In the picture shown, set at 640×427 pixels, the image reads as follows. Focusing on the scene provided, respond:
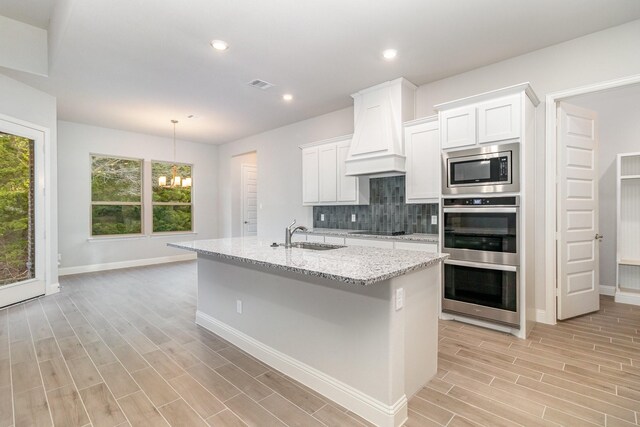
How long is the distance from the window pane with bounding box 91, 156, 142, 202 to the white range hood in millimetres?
5131

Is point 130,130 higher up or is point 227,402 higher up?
point 130,130

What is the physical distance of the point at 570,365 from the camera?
8.17ft

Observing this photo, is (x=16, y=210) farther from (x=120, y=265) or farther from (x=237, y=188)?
(x=237, y=188)

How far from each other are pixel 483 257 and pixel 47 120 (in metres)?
6.10

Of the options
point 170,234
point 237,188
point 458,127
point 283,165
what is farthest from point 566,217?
point 170,234

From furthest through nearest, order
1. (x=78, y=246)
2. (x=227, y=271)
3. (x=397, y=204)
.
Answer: (x=78, y=246), (x=397, y=204), (x=227, y=271)

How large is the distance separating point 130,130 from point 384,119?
18.1 ft

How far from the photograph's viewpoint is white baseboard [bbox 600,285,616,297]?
441 cm

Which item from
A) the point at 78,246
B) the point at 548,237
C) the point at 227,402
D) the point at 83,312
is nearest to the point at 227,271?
the point at 227,402

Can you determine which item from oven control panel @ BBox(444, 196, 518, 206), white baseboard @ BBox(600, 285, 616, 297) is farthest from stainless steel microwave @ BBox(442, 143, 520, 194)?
white baseboard @ BBox(600, 285, 616, 297)

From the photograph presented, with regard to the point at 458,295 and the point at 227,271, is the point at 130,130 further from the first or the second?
the point at 458,295

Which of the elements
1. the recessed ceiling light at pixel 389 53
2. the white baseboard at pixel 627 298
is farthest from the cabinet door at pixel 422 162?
the white baseboard at pixel 627 298

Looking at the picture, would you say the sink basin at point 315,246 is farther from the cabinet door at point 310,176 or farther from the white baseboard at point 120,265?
the white baseboard at point 120,265

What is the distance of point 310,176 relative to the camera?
5.37 m
